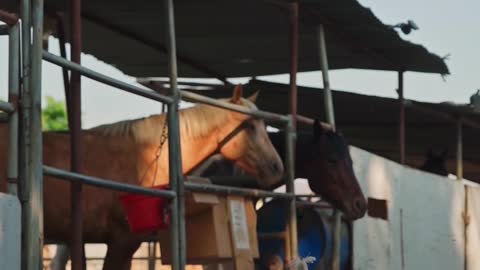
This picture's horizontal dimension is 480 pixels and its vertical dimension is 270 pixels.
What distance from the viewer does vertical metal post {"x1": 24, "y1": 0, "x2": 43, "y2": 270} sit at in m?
4.71

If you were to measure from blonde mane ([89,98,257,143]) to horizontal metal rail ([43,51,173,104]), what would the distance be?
112cm

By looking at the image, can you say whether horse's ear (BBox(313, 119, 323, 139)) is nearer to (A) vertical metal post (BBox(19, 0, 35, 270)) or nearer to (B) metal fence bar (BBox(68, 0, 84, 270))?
(B) metal fence bar (BBox(68, 0, 84, 270))

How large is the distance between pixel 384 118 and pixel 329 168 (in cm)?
337

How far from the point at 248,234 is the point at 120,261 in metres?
0.83

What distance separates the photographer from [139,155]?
730 centimetres

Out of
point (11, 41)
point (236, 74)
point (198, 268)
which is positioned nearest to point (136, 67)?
point (236, 74)

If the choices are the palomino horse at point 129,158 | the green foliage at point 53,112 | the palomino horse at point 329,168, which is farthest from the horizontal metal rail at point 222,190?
the green foliage at point 53,112

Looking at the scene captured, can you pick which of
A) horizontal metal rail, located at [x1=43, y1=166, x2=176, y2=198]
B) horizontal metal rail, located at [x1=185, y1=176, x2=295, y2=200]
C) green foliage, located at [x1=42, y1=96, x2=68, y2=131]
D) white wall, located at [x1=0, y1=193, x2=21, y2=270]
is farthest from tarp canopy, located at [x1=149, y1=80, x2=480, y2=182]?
green foliage, located at [x1=42, y1=96, x2=68, y2=131]

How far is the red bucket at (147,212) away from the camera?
624 cm

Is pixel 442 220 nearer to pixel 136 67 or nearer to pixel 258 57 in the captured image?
pixel 258 57

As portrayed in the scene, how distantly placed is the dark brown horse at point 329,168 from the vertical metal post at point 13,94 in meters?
3.91

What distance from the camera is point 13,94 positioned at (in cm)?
476

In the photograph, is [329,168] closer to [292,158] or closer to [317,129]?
[317,129]

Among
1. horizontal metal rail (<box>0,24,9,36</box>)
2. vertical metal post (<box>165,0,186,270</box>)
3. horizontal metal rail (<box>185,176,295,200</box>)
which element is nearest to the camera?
horizontal metal rail (<box>0,24,9,36</box>)
